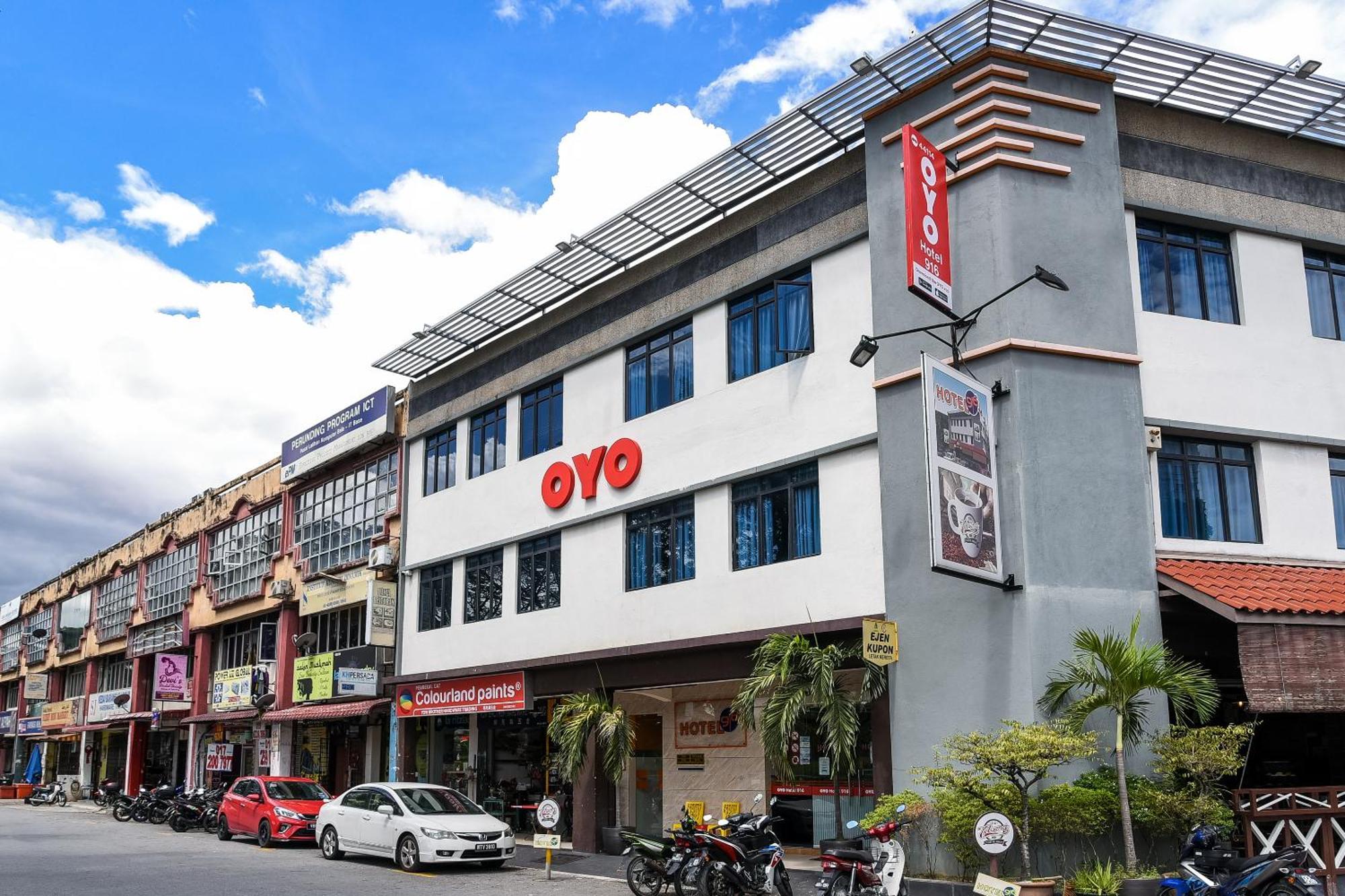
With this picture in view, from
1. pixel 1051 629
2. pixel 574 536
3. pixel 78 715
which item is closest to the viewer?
pixel 1051 629

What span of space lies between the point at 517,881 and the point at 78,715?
42.1 meters

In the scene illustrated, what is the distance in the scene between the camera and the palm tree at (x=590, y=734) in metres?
21.1

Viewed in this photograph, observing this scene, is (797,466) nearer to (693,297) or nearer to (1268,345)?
(693,297)

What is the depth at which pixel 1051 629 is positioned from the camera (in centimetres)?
1534

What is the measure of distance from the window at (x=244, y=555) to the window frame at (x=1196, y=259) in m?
27.6

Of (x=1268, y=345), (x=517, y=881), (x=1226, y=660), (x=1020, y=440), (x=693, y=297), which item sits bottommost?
(x=517, y=881)

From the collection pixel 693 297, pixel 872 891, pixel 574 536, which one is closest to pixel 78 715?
pixel 574 536

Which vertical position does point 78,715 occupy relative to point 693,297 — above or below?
below

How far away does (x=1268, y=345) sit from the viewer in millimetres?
18016

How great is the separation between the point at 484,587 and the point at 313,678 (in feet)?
25.8

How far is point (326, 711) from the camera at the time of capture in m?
31.0

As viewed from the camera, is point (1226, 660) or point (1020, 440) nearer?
point (1020, 440)

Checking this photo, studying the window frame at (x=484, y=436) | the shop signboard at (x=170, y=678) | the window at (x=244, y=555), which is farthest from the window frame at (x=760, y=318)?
the shop signboard at (x=170, y=678)

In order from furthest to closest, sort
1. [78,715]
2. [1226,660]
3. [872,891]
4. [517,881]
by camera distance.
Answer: [78,715] → [517,881] → [1226,660] → [872,891]
